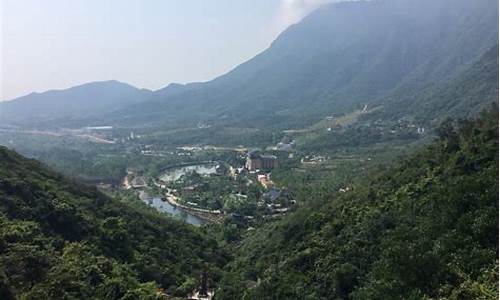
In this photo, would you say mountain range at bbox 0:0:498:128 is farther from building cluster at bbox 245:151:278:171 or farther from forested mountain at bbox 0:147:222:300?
forested mountain at bbox 0:147:222:300

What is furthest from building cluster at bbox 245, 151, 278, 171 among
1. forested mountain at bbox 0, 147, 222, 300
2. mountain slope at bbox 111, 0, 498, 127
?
mountain slope at bbox 111, 0, 498, 127

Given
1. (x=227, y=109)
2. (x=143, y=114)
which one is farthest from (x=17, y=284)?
(x=143, y=114)

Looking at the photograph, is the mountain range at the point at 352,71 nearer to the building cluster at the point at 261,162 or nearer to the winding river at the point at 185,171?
the building cluster at the point at 261,162

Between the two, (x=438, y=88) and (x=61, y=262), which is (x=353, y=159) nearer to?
(x=438, y=88)

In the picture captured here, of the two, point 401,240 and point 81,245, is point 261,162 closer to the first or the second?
point 81,245

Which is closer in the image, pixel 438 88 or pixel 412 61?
pixel 438 88

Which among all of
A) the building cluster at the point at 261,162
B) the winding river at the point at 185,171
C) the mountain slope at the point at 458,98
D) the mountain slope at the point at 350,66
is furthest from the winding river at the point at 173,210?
the mountain slope at the point at 350,66
